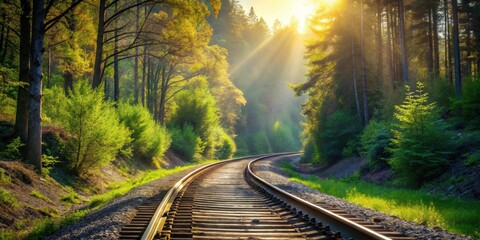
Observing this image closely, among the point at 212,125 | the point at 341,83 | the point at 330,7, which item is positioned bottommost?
the point at 212,125

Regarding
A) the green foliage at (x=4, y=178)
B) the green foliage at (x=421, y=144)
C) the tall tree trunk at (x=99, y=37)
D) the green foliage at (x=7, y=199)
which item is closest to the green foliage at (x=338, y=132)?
the green foliage at (x=421, y=144)

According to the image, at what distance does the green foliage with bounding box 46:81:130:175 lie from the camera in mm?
13586

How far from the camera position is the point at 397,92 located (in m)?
22.2

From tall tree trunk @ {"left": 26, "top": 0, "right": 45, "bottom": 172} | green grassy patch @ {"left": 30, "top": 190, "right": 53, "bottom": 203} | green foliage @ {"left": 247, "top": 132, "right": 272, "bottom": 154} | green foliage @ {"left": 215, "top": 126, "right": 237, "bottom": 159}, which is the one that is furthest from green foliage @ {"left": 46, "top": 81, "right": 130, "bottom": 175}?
green foliage @ {"left": 247, "top": 132, "right": 272, "bottom": 154}

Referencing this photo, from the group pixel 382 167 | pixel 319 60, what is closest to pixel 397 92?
pixel 382 167

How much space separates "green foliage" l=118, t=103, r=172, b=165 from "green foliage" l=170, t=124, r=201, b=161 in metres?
9.57

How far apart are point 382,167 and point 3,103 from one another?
18.5 metres

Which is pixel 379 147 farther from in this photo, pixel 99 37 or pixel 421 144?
pixel 99 37

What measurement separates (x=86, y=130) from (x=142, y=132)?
8.74 m

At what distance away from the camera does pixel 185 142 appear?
3603 centimetres

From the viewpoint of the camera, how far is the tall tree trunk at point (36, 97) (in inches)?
469

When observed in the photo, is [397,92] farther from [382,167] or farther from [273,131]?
[273,131]

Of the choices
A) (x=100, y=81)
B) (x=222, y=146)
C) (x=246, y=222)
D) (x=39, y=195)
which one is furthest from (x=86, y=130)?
(x=222, y=146)

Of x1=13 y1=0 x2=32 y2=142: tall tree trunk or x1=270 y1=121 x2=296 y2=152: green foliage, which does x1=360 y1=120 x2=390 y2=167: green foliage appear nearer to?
x1=13 y1=0 x2=32 y2=142: tall tree trunk
